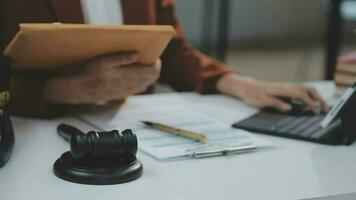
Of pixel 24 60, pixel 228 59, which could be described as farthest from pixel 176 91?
pixel 228 59

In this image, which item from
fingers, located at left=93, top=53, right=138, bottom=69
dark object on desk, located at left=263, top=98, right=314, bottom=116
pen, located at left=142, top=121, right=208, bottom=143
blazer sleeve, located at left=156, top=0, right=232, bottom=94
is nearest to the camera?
pen, located at left=142, top=121, right=208, bottom=143

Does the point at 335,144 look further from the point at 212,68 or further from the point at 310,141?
the point at 212,68

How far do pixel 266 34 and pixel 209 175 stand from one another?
3.86m

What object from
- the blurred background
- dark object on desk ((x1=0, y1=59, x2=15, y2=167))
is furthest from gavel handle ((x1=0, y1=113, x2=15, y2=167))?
the blurred background

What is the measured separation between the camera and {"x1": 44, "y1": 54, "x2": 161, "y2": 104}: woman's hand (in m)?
1.24

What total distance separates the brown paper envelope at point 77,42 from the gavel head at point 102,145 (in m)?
0.18

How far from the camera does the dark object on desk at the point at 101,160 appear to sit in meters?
0.89

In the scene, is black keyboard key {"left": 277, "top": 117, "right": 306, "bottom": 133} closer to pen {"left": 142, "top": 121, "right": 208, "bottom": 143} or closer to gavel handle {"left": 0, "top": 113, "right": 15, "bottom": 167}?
pen {"left": 142, "top": 121, "right": 208, "bottom": 143}

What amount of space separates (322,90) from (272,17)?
312cm

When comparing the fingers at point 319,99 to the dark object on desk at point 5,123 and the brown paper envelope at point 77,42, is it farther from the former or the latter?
the dark object on desk at point 5,123

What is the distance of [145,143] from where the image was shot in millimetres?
1064

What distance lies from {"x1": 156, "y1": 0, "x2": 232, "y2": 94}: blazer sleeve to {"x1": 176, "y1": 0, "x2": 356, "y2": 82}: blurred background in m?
2.48

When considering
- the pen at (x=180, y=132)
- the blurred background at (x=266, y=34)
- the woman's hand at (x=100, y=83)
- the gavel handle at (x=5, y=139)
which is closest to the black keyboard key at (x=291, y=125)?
the pen at (x=180, y=132)

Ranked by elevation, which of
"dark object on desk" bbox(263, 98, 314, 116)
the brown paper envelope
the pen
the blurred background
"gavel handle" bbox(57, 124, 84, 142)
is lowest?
the blurred background
